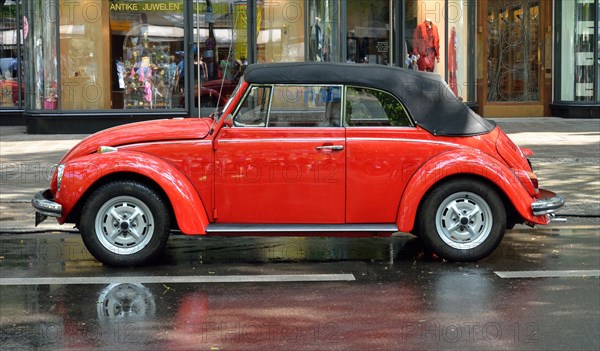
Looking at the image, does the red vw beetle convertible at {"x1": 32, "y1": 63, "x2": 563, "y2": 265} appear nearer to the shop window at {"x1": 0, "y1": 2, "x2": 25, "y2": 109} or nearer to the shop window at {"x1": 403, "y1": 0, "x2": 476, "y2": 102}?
the shop window at {"x1": 403, "y1": 0, "x2": 476, "y2": 102}

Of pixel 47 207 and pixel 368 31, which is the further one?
pixel 368 31

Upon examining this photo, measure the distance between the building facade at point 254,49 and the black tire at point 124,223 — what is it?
9277mm

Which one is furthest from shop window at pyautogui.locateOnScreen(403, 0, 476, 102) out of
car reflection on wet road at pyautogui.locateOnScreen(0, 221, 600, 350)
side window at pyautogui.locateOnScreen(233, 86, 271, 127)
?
side window at pyautogui.locateOnScreen(233, 86, 271, 127)

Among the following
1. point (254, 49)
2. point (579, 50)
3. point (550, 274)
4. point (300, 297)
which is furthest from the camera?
point (579, 50)

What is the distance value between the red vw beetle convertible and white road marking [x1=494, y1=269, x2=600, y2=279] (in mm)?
478

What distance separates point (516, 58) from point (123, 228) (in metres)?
15.2

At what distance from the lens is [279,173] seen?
841 centimetres

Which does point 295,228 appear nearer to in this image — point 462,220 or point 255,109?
point 255,109

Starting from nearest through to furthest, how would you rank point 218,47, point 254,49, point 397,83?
point 397,83 < point 218,47 < point 254,49

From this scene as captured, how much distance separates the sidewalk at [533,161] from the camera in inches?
442

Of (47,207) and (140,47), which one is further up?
(140,47)

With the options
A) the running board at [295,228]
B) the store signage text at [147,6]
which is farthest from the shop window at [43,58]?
the running board at [295,228]

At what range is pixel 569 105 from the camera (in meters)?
21.3

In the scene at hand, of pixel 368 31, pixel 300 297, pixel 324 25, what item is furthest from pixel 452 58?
pixel 300 297
